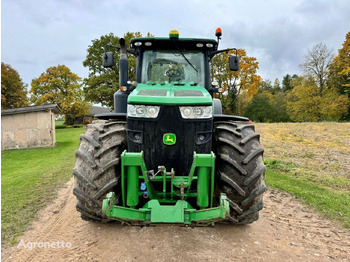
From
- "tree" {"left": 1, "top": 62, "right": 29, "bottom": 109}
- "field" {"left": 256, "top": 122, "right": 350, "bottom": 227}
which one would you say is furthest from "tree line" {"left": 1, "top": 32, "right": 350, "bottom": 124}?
"field" {"left": 256, "top": 122, "right": 350, "bottom": 227}

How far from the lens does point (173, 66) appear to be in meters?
4.44

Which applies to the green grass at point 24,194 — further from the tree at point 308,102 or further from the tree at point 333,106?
the tree at point 308,102

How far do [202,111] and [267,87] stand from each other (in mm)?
67955

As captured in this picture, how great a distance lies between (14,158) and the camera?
13.3m

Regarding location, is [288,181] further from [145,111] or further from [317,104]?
[317,104]

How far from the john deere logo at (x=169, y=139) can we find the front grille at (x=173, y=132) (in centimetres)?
4

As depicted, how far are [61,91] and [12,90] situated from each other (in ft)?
37.8

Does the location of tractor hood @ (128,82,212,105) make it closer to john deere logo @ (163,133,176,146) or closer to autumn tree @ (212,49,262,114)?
john deere logo @ (163,133,176,146)

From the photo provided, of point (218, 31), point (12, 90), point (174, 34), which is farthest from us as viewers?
point (12, 90)

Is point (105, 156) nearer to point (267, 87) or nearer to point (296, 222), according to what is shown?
point (296, 222)

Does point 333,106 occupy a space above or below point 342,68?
below

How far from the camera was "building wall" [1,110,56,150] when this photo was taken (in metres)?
16.6

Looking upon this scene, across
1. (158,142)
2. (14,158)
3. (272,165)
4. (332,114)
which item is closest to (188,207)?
(158,142)

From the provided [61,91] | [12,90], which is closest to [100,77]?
[12,90]
